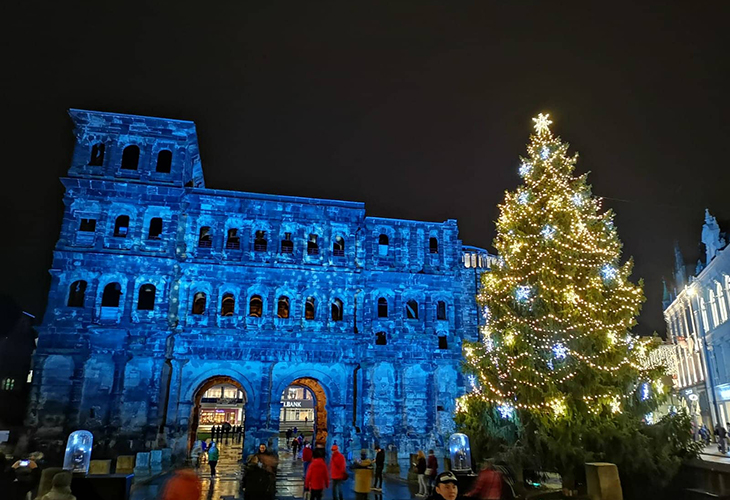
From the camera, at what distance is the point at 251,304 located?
34938mm

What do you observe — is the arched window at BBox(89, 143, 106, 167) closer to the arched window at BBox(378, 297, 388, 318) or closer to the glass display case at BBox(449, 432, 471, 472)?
the arched window at BBox(378, 297, 388, 318)

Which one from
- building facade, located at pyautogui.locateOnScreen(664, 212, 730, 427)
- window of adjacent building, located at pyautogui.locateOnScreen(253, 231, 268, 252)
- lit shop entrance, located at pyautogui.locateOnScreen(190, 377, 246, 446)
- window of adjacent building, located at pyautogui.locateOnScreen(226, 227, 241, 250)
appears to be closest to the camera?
window of adjacent building, located at pyautogui.locateOnScreen(226, 227, 241, 250)

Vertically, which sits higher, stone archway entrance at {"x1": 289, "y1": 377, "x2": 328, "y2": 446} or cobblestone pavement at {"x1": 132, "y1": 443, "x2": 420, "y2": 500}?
stone archway entrance at {"x1": 289, "y1": 377, "x2": 328, "y2": 446}

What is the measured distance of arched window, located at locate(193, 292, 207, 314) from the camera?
33969 millimetres

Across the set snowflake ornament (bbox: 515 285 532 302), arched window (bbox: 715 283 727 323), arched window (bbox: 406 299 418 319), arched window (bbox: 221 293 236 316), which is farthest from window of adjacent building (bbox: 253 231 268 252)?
arched window (bbox: 715 283 727 323)

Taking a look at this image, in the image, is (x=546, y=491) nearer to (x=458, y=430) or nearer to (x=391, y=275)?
(x=458, y=430)

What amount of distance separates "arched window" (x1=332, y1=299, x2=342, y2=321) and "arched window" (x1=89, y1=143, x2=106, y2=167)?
17.4 metres

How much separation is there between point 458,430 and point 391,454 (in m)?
7.30

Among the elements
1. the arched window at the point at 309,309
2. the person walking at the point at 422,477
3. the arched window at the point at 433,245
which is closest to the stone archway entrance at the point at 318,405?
the arched window at the point at 309,309

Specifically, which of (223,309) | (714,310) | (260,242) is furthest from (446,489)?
(714,310)

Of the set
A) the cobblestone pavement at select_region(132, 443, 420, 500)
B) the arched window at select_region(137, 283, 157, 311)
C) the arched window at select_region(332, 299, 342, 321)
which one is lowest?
the cobblestone pavement at select_region(132, 443, 420, 500)

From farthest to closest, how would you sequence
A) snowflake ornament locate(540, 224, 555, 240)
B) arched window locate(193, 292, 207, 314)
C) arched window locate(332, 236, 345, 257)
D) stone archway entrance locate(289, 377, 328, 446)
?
stone archway entrance locate(289, 377, 328, 446)
arched window locate(332, 236, 345, 257)
arched window locate(193, 292, 207, 314)
snowflake ornament locate(540, 224, 555, 240)

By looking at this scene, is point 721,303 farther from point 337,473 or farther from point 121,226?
point 121,226

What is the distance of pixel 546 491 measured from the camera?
53.6 feet
